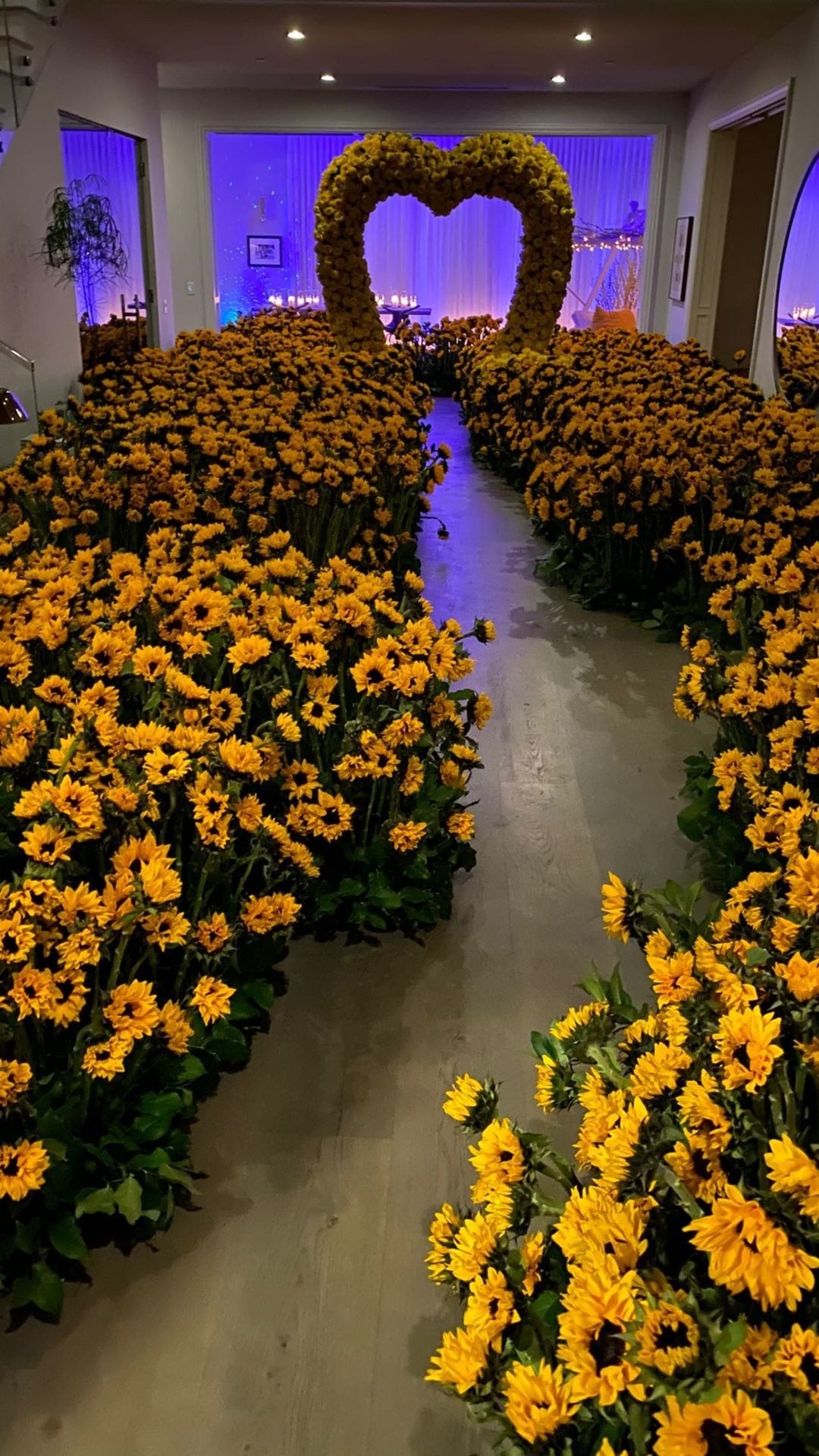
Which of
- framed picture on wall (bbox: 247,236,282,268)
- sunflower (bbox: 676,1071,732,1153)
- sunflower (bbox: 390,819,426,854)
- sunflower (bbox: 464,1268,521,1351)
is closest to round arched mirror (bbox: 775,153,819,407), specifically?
sunflower (bbox: 390,819,426,854)

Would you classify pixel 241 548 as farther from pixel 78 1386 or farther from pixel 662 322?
pixel 662 322

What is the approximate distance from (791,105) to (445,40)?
8.89 feet

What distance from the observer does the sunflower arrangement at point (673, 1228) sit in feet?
2.80

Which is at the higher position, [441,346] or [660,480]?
[660,480]

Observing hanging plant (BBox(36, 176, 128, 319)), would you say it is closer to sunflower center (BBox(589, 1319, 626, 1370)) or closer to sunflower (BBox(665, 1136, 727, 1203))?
sunflower (BBox(665, 1136, 727, 1203))

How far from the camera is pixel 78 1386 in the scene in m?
1.47

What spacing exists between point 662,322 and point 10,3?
795 cm

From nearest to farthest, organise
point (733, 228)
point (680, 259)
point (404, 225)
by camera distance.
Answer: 1. point (733, 228)
2. point (680, 259)
3. point (404, 225)

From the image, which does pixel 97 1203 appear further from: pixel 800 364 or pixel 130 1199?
pixel 800 364

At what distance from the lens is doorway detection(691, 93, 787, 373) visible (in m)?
10.8

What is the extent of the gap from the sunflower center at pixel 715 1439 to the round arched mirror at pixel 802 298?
731cm

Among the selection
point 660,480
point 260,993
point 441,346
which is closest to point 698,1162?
point 260,993

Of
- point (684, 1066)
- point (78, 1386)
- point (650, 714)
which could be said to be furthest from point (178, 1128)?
point (650, 714)

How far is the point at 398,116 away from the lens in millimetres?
11891
